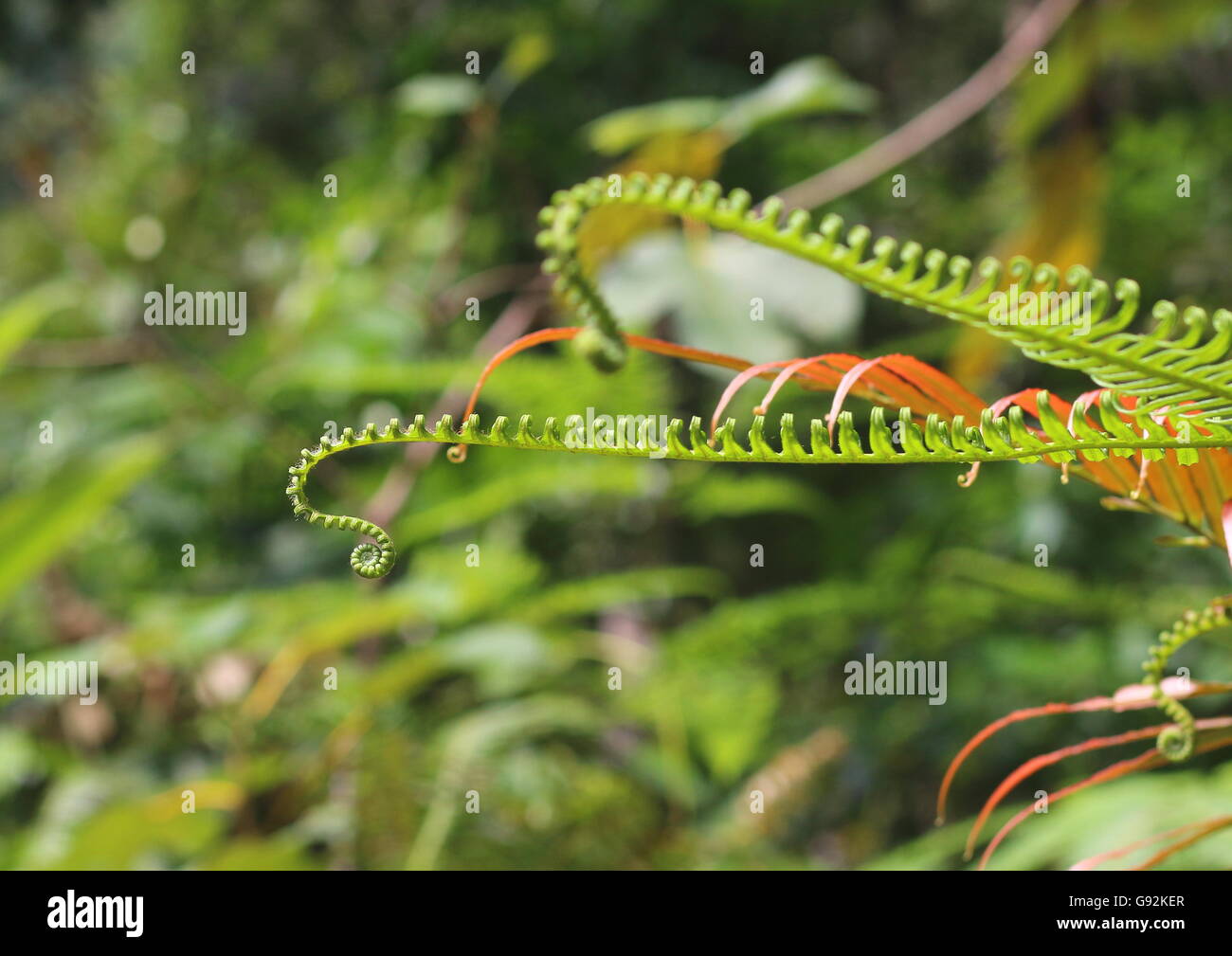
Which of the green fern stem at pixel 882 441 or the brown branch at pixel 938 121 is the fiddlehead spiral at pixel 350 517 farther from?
the brown branch at pixel 938 121

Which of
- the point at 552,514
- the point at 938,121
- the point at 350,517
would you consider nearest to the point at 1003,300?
the point at 350,517

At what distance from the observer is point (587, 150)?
1.57 metres

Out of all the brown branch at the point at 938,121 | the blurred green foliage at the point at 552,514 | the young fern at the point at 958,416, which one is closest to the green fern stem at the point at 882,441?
the young fern at the point at 958,416

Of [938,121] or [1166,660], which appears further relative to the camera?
[938,121]

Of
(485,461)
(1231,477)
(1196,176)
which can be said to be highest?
(1196,176)

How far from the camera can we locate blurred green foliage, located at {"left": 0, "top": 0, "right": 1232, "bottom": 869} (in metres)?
0.95

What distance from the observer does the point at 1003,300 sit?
21cm

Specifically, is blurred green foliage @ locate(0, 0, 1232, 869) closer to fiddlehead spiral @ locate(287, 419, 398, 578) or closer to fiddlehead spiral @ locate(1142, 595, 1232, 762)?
fiddlehead spiral @ locate(1142, 595, 1232, 762)

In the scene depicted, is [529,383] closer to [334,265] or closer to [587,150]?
[334,265]

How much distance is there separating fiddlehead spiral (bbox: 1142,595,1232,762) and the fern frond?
0.05 m

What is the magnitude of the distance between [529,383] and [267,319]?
811 millimetres

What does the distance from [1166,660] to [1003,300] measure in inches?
3.8

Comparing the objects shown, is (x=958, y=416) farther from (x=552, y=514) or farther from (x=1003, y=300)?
(x=552, y=514)
